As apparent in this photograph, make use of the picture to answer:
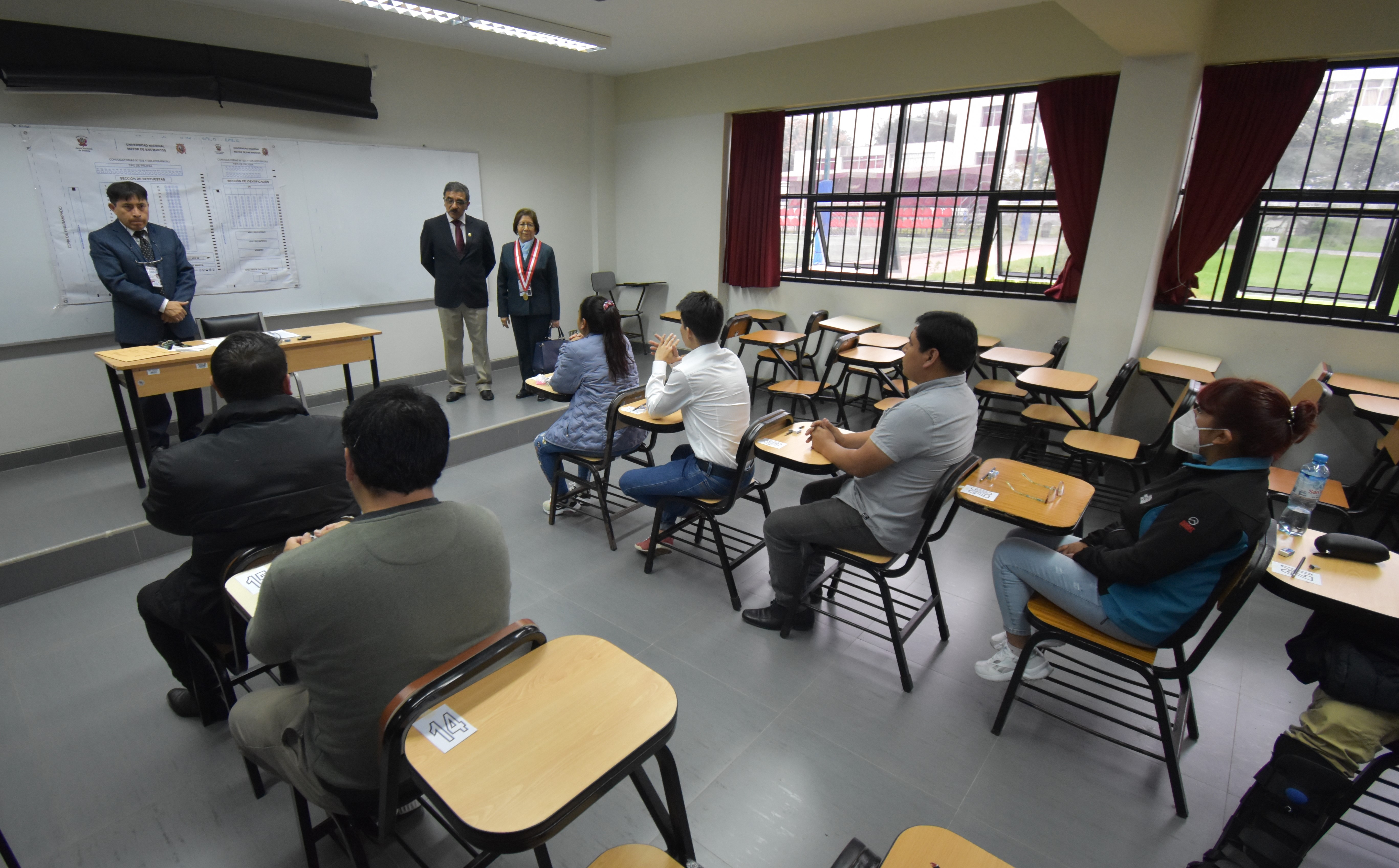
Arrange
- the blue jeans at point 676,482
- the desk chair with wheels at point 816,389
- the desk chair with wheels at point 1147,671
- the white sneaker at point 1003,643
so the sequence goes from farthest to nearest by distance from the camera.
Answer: the desk chair with wheels at point 816,389 → the blue jeans at point 676,482 → the white sneaker at point 1003,643 → the desk chair with wheels at point 1147,671

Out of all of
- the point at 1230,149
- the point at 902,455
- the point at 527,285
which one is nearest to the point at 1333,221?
the point at 1230,149

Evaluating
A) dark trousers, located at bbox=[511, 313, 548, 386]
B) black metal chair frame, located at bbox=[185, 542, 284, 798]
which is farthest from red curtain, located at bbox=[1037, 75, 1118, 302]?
black metal chair frame, located at bbox=[185, 542, 284, 798]

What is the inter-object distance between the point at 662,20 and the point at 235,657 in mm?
4591

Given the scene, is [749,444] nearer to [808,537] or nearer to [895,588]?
[808,537]

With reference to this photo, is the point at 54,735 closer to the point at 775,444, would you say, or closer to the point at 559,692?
the point at 559,692

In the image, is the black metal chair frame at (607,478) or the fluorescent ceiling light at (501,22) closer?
the black metal chair frame at (607,478)

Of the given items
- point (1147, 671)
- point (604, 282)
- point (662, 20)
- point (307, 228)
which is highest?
point (662, 20)

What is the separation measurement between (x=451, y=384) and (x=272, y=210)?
68.4 inches

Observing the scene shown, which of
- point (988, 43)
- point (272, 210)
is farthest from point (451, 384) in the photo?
point (988, 43)

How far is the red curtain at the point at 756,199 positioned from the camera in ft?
18.4

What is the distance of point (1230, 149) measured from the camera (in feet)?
12.5

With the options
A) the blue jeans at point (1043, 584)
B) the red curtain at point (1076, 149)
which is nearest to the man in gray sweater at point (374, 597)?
the blue jeans at point (1043, 584)

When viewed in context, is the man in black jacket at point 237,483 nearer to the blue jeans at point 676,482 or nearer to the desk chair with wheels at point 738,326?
the blue jeans at point 676,482

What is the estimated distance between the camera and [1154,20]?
2.95 metres
